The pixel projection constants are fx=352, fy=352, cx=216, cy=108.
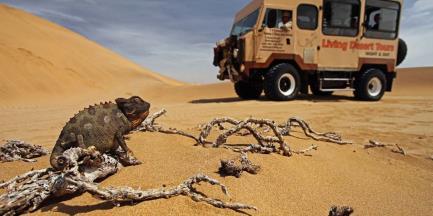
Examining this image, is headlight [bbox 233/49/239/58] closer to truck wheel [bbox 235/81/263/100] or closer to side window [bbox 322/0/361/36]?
truck wheel [bbox 235/81/263/100]

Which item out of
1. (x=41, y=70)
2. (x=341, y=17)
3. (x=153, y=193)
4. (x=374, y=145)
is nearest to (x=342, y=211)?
(x=153, y=193)

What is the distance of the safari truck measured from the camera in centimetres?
984

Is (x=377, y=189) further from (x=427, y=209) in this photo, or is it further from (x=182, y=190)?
(x=182, y=190)

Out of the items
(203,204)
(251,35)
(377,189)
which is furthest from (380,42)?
(203,204)

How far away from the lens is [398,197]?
2.94 m

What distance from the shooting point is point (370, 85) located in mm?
11805

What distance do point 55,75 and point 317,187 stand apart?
20756 millimetres

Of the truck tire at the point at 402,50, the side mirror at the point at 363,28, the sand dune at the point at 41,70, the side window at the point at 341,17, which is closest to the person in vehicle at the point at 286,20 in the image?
the side window at the point at 341,17

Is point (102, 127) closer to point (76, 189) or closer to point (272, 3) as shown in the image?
point (76, 189)

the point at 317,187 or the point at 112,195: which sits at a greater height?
the point at 112,195

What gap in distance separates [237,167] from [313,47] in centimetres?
864

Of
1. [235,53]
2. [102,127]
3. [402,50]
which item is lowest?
[102,127]

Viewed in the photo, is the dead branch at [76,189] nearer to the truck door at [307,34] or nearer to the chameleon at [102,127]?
the chameleon at [102,127]

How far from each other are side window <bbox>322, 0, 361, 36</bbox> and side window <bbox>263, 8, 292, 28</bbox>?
1.25 metres
